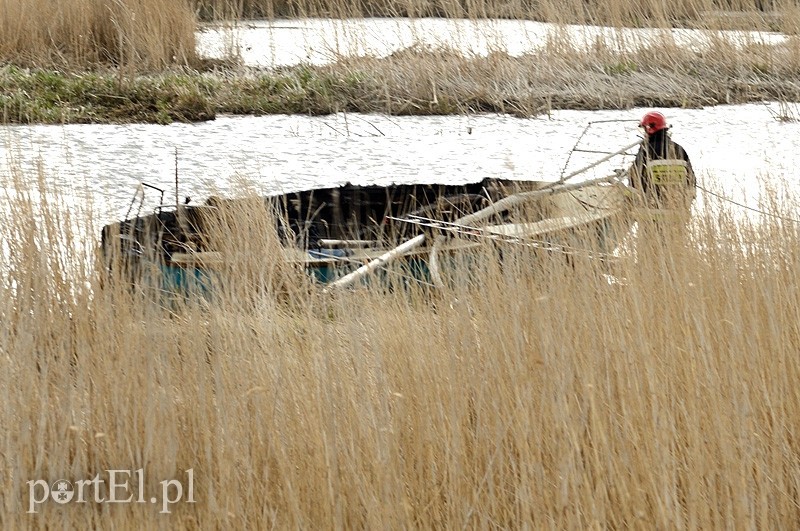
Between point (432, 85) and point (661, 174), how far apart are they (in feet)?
17.7

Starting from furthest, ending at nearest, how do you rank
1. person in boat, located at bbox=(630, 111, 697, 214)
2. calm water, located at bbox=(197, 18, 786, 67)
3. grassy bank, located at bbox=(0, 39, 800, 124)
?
1. calm water, located at bbox=(197, 18, 786, 67)
2. grassy bank, located at bbox=(0, 39, 800, 124)
3. person in boat, located at bbox=(630, 111, 697, 214)

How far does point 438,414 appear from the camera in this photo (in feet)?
8.36

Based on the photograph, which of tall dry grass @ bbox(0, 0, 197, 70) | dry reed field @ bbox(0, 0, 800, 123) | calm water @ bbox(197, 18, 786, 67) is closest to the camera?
dry reed field @ bbox(0, 0, 800, 123)

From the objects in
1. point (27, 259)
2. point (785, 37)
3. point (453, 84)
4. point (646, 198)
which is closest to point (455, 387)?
point (27, 259)

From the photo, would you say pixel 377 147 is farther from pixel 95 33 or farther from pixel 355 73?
pixel 95 33

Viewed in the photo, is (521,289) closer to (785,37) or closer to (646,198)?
(646,198)

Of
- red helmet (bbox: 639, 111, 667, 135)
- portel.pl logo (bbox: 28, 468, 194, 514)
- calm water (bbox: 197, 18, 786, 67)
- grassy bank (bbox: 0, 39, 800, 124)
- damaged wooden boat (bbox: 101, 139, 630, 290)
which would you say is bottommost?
portel.pl logo (bbox: 28, 468, 194, 514)

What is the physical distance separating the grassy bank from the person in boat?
4.13m

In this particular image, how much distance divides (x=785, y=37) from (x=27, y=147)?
894cm

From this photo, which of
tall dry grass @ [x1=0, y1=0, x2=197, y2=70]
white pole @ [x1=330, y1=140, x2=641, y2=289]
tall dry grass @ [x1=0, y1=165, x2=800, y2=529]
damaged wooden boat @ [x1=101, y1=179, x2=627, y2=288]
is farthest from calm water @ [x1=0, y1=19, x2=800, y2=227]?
tall dry grass @ [x1=0, y1=165, x2=800, y2=529]

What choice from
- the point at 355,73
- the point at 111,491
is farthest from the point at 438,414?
the point at 355,73

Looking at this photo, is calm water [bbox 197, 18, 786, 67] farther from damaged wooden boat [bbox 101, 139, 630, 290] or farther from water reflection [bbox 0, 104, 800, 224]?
damaged wooden boat [bbox 101, 139, 630, 290]

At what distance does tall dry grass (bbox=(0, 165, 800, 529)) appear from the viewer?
7.54 feet

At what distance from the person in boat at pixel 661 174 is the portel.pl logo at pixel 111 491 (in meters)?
2.48
